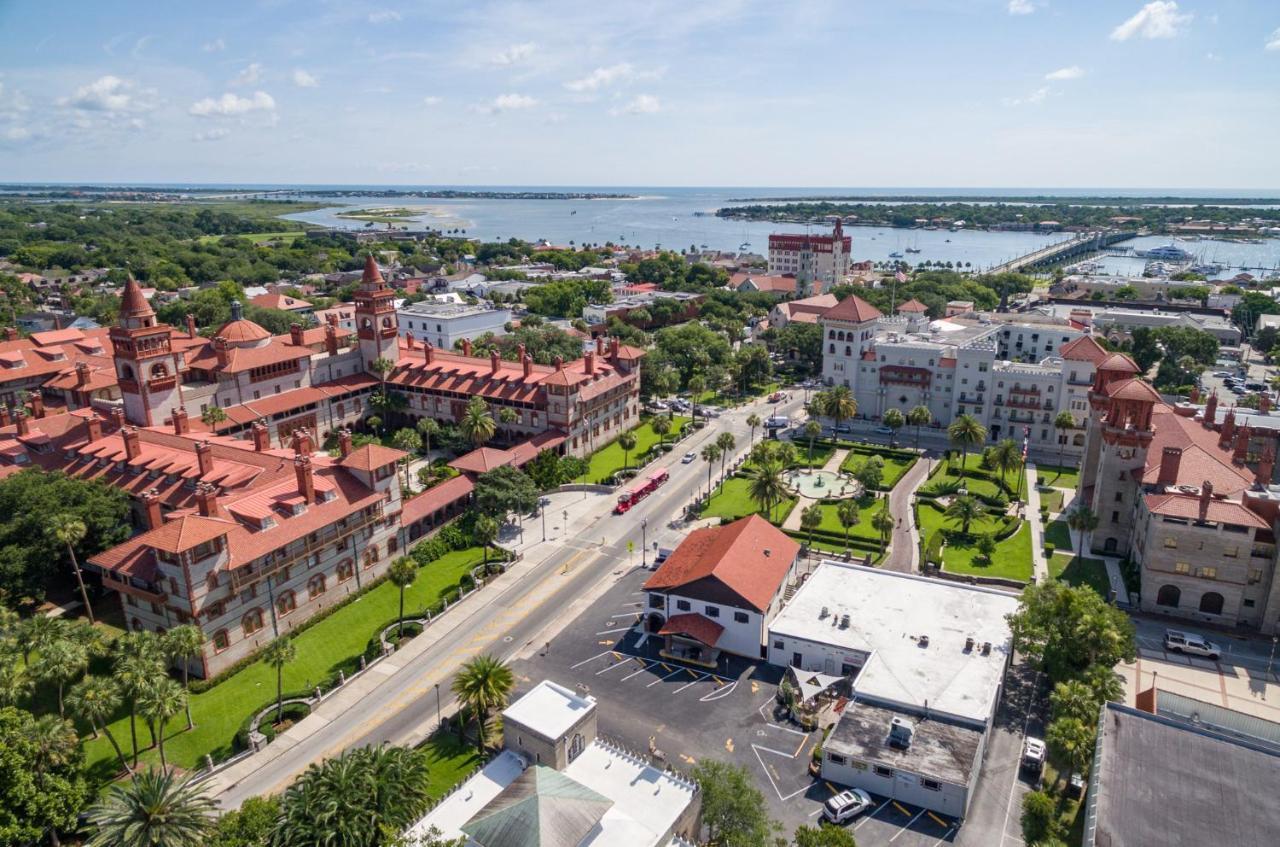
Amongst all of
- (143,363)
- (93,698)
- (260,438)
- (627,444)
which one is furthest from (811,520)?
(143,363)

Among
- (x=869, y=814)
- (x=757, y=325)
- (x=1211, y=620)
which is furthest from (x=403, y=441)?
(x=757, y=325)

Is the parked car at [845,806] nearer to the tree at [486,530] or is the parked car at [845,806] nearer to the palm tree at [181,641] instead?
the tree at [486,530]

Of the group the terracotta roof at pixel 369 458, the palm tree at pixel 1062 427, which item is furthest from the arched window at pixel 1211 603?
the terracotta roof at pixel 369 458

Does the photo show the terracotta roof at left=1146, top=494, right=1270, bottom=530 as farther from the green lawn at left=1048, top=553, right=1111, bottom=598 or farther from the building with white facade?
the building with white facade

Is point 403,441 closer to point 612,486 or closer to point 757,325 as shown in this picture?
point 612,486

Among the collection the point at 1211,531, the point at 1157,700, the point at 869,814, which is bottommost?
the point at 869,814

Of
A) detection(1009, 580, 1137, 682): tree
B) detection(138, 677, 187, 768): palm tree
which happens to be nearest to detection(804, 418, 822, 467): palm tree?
detection(1009, 580, 1137, 682): tree
